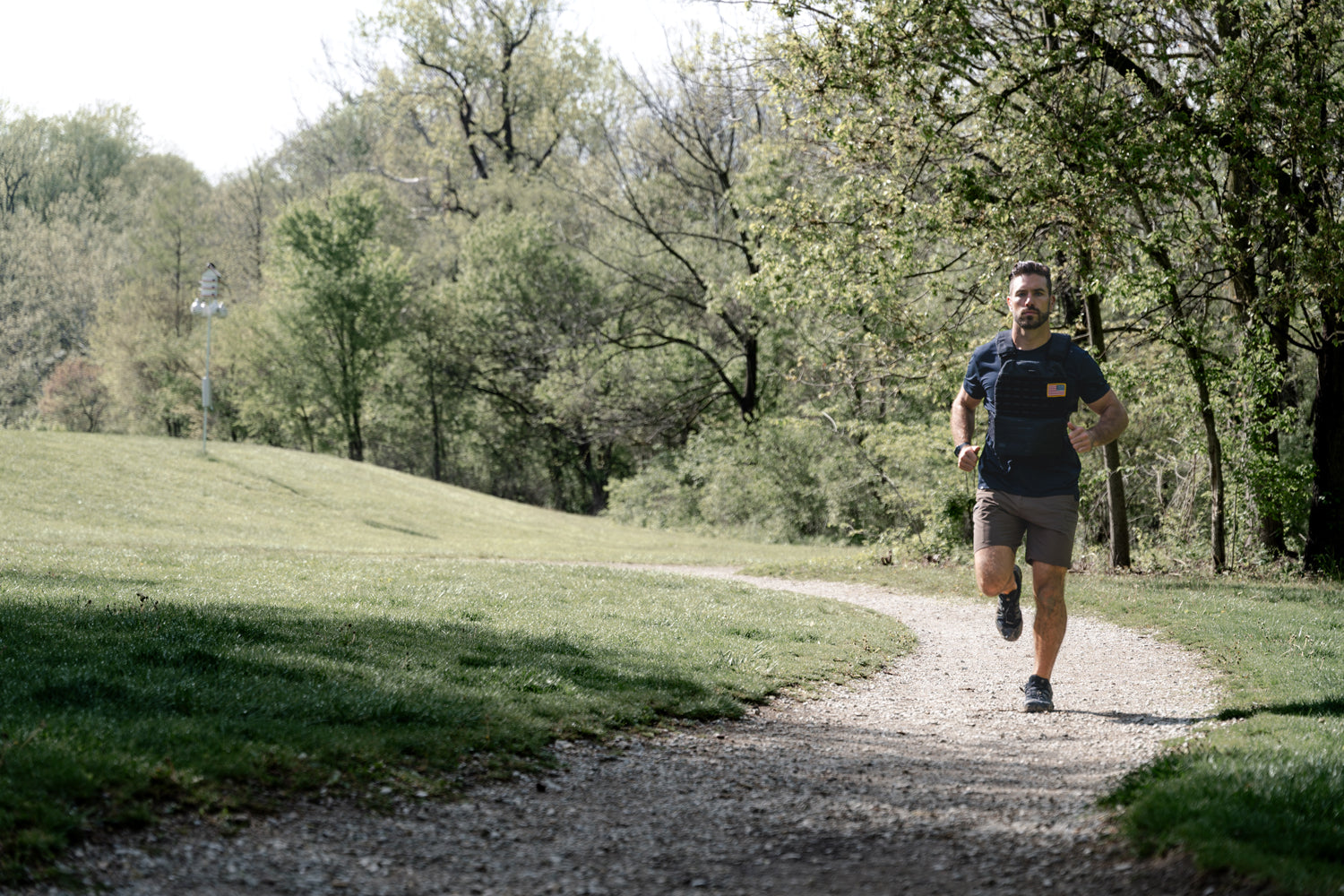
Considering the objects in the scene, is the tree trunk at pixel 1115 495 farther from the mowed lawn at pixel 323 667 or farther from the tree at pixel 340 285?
the tree at pixel 340 285

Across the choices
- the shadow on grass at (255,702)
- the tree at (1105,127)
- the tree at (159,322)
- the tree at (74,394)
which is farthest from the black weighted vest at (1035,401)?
the tree at (74,394)

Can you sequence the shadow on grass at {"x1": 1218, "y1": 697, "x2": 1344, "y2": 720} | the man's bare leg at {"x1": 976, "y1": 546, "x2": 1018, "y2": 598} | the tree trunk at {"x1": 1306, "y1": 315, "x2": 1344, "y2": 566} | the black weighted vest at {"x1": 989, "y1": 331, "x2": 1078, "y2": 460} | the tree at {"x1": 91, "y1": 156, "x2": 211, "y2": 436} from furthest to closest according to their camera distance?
the tree at {"x1": 91, "y1": 156, "x2": 211, "y2": 436}, the tree trunk at {"x1": 1306, "y1": 315, "x2": 1344, "y2": 566}, the man's bare leg at {"x1": 976, "y1": 546, "x2": 1018, "y2": 598}, the shadow on grass at {"x1": 1218, "y1": 697, "x2": 1344, "y2": 720}, the black weighted vest at {"x1": 989, "y1": 331, "x2": 1078, "y2": 460}

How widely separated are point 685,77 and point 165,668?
25.6 metres

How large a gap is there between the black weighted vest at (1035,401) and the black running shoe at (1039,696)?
1.60m

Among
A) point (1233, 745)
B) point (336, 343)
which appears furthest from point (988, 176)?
point (336, 343)

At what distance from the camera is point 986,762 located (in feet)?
19.1

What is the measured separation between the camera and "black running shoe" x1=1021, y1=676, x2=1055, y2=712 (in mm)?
7188

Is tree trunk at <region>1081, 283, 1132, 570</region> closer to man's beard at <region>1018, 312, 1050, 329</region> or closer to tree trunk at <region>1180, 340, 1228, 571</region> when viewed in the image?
tree trunk at <region>1180, 340, 1228, 571</region>

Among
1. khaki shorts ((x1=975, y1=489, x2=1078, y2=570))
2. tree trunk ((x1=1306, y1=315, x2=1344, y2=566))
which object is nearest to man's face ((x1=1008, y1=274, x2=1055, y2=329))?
khaki shorts ((x1=975, y1=489, x2=1078, y2=570))

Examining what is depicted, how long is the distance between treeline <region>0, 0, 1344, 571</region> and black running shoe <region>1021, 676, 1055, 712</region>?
28.8 ft

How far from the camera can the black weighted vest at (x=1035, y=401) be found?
664 centimetres

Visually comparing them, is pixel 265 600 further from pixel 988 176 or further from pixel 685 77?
pixel 685 77

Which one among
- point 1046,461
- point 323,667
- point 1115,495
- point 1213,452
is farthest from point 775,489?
point 323,667

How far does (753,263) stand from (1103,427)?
28565 millimetres
